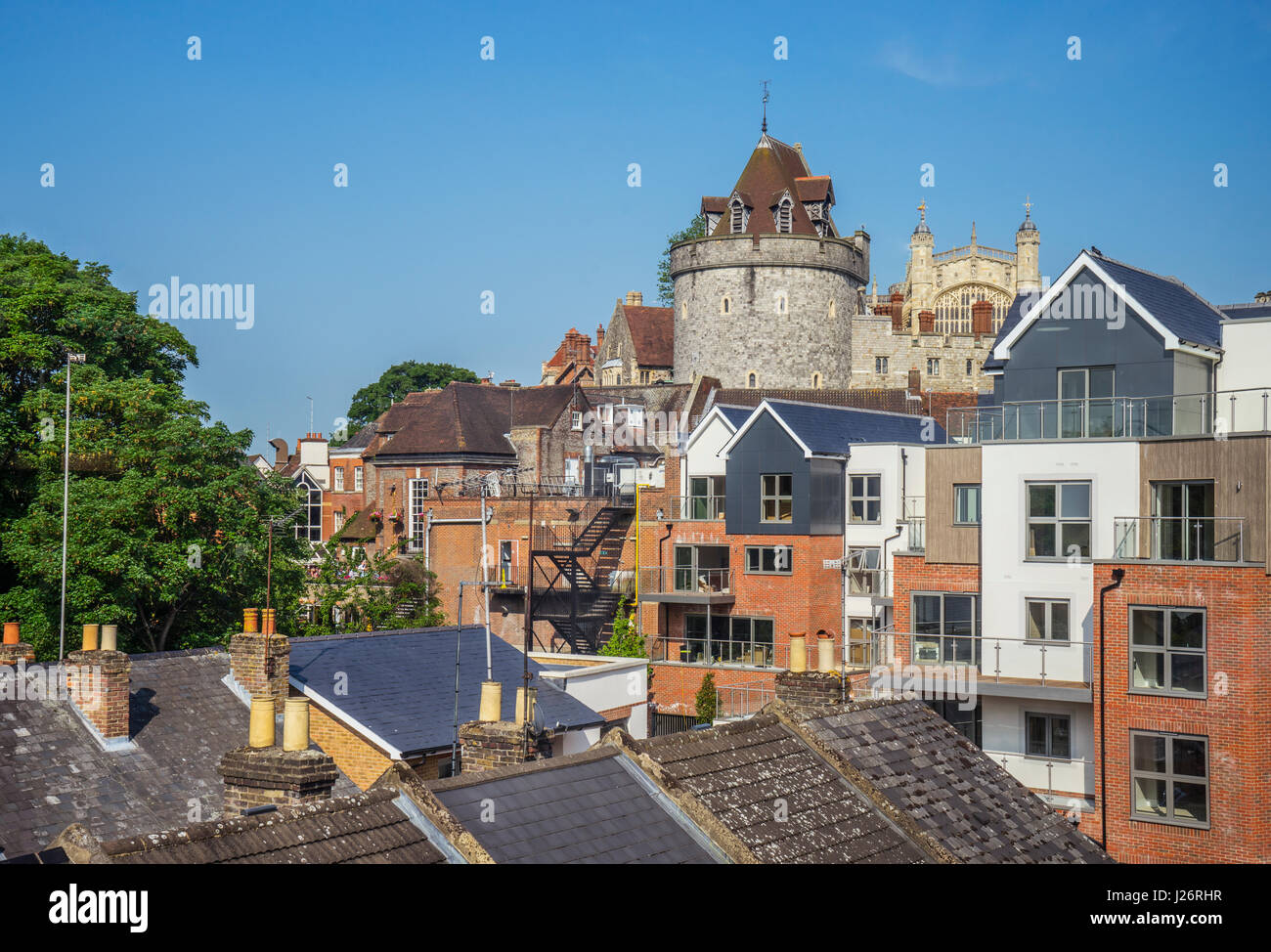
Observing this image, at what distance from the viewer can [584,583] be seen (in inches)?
1966

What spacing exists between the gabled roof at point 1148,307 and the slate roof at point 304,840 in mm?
24372

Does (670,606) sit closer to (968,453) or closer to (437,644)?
(968,453)

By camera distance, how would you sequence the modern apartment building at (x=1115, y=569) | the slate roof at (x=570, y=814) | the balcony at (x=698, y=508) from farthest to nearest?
the balcony at (x=698, y=508)
the modern apartment building at (x=1115, y=569)
the slate roof at (x=570, y=814)

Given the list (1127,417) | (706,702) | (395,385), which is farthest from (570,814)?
(395,385)

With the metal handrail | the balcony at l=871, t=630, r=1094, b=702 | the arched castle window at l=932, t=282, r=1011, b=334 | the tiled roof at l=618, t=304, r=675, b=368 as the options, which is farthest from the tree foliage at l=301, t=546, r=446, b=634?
the arched castle window at l=932, t=282, r=1011, b=334

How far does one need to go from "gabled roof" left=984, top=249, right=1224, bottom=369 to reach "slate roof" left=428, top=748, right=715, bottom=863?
21.7m

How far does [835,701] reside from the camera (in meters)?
17.0

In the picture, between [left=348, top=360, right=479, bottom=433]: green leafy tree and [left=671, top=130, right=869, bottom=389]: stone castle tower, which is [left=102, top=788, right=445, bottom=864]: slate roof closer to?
[left=671, top=130, right=869, bottom=389]: stone castle tower

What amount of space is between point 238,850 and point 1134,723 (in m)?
21.2

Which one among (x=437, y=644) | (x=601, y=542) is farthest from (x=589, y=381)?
(x=437, y=644)

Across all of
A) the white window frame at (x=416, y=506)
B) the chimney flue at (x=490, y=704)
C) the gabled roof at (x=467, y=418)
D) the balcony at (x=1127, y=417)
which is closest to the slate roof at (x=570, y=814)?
the chimney flue at (x=490, y=704)

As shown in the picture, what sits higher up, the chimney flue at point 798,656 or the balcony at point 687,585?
the chimney flue at point 798,656

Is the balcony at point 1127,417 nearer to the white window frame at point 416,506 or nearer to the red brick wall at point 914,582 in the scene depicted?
the red brick wall at point 914,582

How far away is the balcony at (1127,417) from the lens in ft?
89.8
